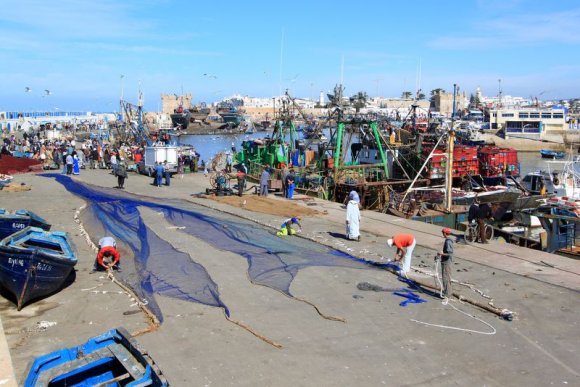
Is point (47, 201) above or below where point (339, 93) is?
below

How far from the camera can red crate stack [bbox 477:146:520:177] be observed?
29.9m

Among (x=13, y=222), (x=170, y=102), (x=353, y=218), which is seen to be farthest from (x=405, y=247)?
(x=170, y=102)

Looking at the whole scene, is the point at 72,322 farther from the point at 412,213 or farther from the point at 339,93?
the point at 339,93

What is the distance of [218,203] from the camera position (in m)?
21.7

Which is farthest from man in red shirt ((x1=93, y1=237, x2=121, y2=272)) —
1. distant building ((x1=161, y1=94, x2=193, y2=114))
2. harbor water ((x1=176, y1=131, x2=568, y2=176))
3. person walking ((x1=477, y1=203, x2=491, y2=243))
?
distant building ((x1=161, y1=94, x2=193, y2=114))

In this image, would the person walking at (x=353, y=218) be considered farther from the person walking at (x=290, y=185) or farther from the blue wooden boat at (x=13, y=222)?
the blue wooden boat at (x=13, y=222)

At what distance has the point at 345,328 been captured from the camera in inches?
354

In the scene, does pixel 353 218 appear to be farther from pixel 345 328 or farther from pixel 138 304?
pixel 138 304

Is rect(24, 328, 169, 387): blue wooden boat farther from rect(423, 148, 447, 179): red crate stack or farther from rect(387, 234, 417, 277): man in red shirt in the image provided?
rect(423, 148, 447, 179): red crate stack

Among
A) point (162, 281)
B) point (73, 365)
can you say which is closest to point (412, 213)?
point (162, 281)

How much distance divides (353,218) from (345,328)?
6.42 meters

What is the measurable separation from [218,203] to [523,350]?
14.9m

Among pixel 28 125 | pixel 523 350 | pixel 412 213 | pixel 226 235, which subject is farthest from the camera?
pixel 28 125

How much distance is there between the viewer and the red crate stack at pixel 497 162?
29922 mm
